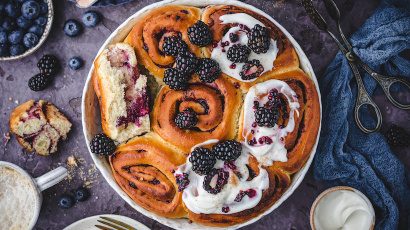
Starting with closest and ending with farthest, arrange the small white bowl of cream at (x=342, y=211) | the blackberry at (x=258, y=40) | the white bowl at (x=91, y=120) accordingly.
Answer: the blackberry at (x=258, y=40) < the white bowl at (x=91, y=120) < the small white bowl of cream at (x=342, y=211)

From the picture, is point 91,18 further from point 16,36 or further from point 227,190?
point 227,190

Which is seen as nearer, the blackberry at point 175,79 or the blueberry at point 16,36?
the blackberry at point 175,79

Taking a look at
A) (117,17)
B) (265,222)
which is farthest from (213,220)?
(117,17)

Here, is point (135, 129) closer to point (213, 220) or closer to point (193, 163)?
point (193, 163)

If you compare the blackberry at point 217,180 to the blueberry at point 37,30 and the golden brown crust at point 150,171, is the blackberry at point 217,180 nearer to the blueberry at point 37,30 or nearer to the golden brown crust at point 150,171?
the golden brown crust at point 150,171

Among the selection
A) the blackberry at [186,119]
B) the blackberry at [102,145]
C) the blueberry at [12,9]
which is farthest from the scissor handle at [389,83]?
the blueberry at [12,9]

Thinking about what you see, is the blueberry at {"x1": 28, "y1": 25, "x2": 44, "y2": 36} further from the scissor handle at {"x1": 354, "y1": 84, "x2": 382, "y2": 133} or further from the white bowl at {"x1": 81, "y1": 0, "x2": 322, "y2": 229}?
the scissor handle at {"x1": 354, "y1": 84, "x2": 382, "y2": 133}

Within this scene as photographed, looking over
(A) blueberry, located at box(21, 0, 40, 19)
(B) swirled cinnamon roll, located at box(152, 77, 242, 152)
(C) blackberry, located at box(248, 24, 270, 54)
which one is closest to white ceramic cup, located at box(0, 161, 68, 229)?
(B) swirled cinnamon roll, located at box(152, 77, 242, 152)
